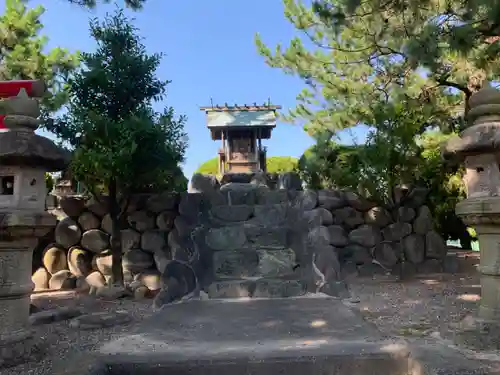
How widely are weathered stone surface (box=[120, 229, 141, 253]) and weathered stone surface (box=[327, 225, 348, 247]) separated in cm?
353

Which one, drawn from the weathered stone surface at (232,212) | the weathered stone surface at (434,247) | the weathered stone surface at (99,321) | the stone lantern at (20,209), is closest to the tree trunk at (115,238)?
the weathered stone surface at (232,212)

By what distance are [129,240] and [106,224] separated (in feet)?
1.79

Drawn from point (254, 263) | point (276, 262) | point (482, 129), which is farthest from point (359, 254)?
point (482, 129)

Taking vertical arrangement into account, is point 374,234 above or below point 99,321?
above

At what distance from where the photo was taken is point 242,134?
18.1 metres

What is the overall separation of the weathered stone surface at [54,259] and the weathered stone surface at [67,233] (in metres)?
0.15

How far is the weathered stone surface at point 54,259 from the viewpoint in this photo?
731 centimetres

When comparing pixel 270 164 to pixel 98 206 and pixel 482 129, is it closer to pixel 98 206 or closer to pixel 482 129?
pixel 98 206

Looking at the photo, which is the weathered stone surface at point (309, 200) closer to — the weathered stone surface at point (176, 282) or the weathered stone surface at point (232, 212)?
the weathered stone surface at point (232, 212)

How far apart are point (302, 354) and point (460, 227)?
30.3 ft

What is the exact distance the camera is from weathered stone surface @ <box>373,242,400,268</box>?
7809mm

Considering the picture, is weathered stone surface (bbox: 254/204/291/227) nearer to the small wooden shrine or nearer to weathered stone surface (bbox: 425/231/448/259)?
weathered stone surface (bbox: 425/231/448/259)

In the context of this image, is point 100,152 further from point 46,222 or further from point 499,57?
point 499,57

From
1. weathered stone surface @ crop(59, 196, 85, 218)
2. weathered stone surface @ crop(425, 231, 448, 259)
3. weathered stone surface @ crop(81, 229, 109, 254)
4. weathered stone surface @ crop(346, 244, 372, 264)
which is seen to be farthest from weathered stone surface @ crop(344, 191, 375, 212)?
weathered stone surface @ crop(59, 196, 85, 218)
